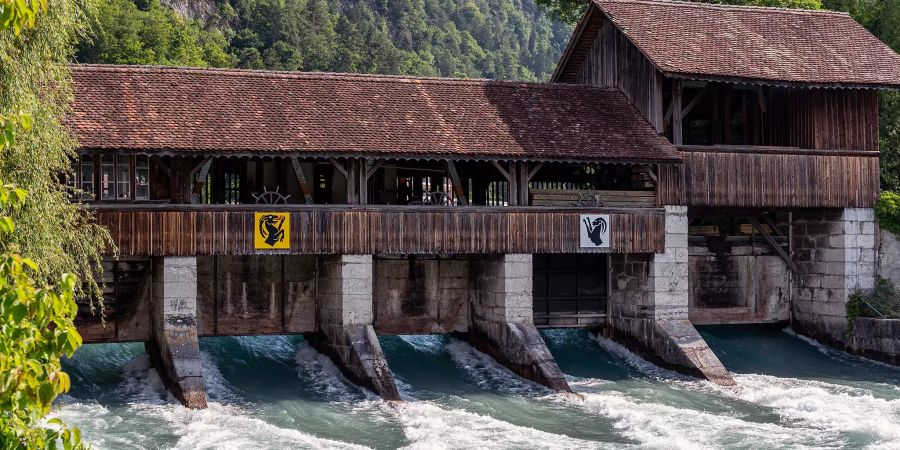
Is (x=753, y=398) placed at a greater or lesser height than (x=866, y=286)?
lesser

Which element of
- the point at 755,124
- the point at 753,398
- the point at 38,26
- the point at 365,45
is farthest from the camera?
the point at 365,45

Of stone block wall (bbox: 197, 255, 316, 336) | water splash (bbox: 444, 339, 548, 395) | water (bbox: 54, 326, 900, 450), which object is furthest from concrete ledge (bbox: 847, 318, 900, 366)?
stone block wall (bbox: 197, 255, 316, 336)

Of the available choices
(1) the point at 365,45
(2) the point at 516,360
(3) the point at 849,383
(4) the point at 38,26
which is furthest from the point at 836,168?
(1) the point at 365,45

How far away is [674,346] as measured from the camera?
2539 cm

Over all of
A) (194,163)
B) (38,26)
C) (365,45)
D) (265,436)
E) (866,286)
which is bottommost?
(265,436)

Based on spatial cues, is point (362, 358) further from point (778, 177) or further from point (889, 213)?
point (889, 213)

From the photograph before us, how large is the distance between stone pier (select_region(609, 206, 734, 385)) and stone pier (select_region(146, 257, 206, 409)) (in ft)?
34.2

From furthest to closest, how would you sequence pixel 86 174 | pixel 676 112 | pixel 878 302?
1. pixel 878 302
2. pixel 676 112
3. pixel 86 174

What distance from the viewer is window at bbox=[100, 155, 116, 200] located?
2256 cm

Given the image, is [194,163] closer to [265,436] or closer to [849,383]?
[265,436]

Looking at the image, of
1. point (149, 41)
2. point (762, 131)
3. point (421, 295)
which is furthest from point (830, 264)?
point (149, 41)

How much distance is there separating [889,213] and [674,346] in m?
7.13

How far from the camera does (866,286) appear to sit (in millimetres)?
28062

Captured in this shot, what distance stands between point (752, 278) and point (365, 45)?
6532 cm
